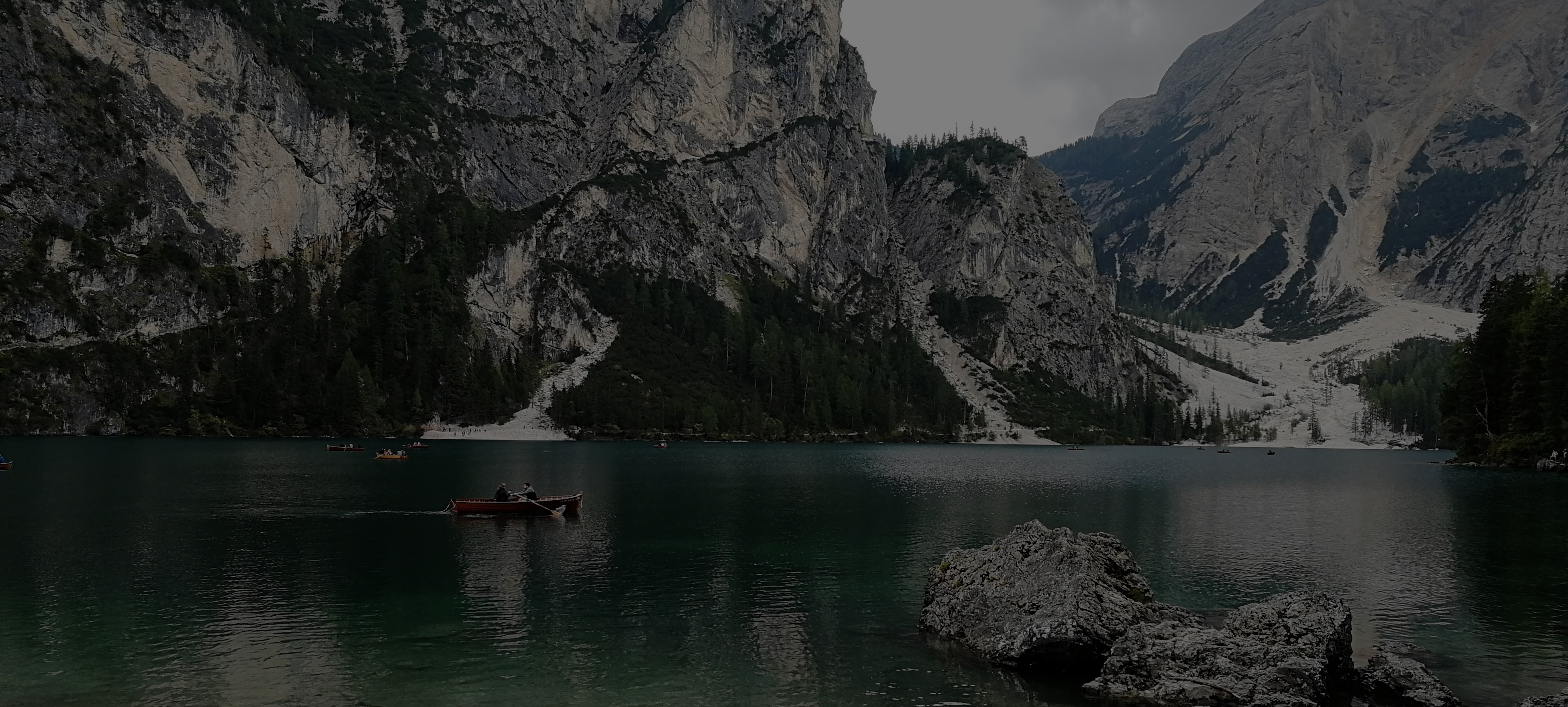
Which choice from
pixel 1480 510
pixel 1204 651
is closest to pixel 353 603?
pixel 1204 651

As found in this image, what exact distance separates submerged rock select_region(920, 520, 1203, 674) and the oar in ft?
127

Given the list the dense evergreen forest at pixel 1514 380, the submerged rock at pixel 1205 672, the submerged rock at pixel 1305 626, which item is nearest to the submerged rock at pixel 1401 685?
the submerged rock at pixel 1305 626

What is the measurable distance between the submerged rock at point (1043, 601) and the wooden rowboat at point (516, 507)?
1546 inches

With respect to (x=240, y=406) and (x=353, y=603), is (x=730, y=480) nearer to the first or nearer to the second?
(x=353, y=603)

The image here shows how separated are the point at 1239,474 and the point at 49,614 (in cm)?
14764

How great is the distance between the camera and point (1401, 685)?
2648 centimetres

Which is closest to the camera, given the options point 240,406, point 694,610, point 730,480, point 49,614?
point 49,614

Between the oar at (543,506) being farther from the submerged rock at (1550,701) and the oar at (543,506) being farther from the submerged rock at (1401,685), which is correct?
the submerged rock at (1550,701)

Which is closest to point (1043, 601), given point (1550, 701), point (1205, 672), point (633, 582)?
point (1205, 672)

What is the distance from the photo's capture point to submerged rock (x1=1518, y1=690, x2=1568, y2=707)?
72.7 feet

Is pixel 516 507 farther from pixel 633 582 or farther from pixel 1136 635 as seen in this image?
pixel 1136 635

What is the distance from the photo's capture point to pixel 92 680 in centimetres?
2689

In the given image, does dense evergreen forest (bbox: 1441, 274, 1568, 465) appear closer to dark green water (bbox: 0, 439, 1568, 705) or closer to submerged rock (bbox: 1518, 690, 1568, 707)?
dark green water (bbox: 0, 439, 1568, 705)

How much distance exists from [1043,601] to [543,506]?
46.3m
